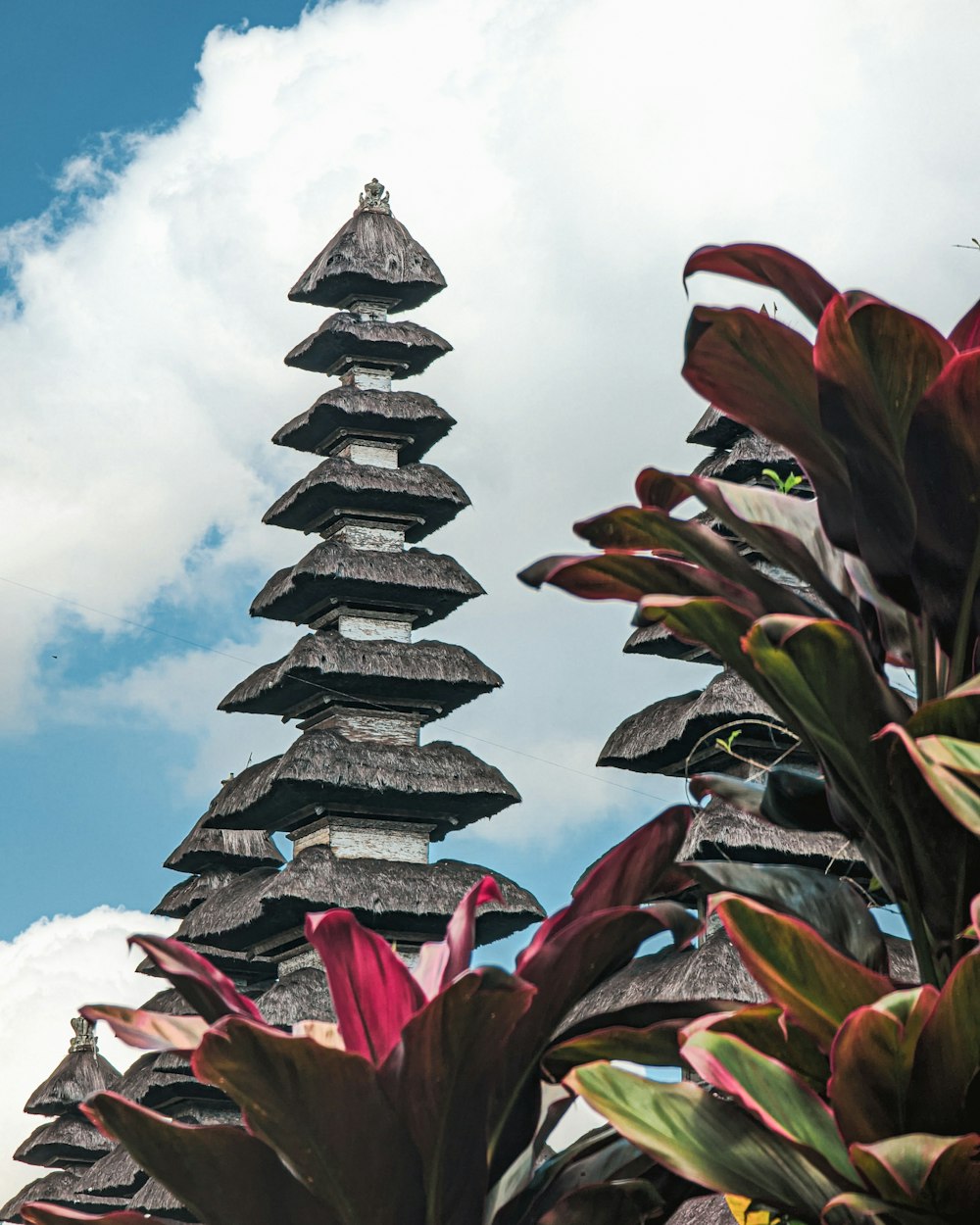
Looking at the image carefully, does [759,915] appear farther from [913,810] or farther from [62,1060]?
[62,1060]

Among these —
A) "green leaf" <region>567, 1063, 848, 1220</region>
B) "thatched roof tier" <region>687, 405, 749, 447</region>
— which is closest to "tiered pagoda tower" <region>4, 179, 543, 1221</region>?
"thatched roof tier" <region>687, 405, 749, 447</region>

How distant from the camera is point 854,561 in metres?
2.37

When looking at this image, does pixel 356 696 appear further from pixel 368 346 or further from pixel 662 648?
pixel 368 346

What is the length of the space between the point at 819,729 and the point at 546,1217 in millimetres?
739

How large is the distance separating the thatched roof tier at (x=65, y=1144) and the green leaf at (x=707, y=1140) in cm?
2508

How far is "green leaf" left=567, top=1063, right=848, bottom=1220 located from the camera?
1.97 m

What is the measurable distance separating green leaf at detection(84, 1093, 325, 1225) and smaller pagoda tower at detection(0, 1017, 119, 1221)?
23.9m

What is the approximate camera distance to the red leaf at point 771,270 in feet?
7.22

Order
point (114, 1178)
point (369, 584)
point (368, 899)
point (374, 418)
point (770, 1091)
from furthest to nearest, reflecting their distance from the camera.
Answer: point (114, 1178), point (374, 418), point (369, 584), point (368, 899), point (770, 1091)

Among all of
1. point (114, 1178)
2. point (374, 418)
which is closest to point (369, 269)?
point (374, 418)

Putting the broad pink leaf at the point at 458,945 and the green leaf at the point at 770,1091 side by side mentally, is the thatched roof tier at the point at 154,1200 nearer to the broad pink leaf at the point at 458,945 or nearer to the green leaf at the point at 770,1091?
the broad pink leaf at the point at 458,945

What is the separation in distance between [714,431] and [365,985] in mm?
15559

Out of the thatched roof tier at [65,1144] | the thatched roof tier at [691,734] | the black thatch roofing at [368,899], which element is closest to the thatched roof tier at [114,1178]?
the thatched roof tier at [65,1144]

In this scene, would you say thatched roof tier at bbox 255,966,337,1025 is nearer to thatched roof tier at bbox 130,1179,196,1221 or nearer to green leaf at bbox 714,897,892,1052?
thatched roof tier at bbox 130,1179,196,1221
